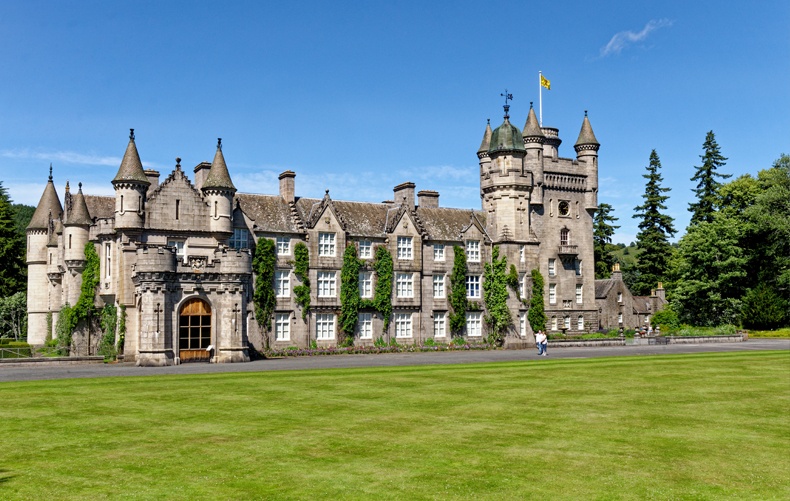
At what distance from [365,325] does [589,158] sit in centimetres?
2821

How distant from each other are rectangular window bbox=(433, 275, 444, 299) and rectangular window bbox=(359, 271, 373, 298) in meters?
5.31

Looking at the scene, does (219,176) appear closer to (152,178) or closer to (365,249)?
(152,178)

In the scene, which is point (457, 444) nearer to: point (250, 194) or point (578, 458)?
point (578, 458)

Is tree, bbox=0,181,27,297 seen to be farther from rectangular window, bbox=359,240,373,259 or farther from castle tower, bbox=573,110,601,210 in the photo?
castle tower, bbox=573,110,601,210

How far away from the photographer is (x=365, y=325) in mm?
53969

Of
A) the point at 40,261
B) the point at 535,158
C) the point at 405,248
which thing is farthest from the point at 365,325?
the point at 40,261

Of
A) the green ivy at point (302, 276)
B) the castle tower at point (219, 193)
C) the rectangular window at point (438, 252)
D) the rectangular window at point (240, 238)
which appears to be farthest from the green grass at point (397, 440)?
the rectangular window at point (438, 252)

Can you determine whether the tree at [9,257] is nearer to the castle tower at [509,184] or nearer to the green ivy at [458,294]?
the green ivy at [458,294]

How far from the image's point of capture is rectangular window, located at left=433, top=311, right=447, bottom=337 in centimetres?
5700

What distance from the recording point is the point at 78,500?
10.7 meters

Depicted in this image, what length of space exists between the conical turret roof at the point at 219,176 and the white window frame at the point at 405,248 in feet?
44.1

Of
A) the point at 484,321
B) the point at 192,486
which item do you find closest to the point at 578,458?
the point at 192,486

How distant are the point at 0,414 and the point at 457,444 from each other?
10731 mm

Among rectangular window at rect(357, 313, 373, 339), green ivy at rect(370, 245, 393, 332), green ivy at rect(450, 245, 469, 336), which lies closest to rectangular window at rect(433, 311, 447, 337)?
green ivy at rect(450, 245, 469, 336)
